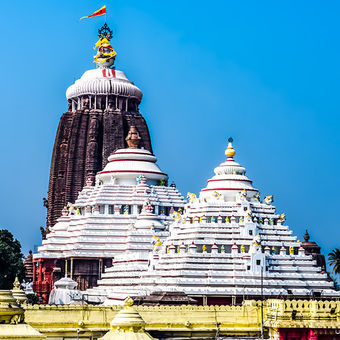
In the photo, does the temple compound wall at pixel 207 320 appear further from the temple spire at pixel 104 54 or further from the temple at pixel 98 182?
the temple spire at pixel 104 54

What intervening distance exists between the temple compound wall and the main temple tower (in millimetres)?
47969

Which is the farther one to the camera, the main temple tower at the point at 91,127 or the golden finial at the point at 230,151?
the main temple tower at the point at 91,127

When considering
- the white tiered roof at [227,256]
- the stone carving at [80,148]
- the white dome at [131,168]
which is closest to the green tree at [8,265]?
the white tiered roof at [227,256]

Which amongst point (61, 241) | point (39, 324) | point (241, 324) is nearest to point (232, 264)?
point (241, 324)

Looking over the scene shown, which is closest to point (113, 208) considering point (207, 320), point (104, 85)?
point (104, 85)

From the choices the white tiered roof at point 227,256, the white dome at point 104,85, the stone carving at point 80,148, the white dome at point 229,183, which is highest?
the white dome at point 104,85

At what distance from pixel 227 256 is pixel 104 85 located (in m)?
43.2

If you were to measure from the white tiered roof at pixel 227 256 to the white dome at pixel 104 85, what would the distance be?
33.8 m

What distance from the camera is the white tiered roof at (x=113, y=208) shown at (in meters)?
85.8

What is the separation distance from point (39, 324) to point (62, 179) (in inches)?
2130

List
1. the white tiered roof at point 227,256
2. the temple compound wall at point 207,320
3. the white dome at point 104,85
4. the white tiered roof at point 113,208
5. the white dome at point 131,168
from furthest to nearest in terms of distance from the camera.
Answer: the white dome at point 104,85 → the white dome at point 131,168 → the white tiered roof at point 113,208 → the white tiered roof at point 227,256 → the temple compound wall at point 207,320

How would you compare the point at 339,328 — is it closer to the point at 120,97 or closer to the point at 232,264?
the point at 232,264

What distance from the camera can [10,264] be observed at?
265 feet

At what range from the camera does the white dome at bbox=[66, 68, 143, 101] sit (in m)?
107
